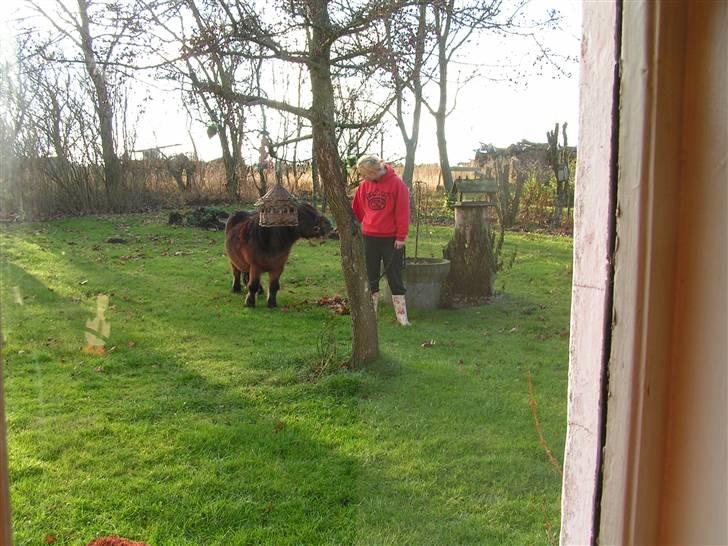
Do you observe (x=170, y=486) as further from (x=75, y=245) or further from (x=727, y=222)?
(x=75, y=245)

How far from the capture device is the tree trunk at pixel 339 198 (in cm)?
387

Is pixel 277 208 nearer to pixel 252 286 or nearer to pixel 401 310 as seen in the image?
pixel 252 286

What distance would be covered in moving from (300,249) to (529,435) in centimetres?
704

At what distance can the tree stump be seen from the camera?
6.69 m

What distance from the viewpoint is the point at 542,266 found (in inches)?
309

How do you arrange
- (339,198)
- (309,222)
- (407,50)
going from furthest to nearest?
1. (309,222)
2. (339,198)
3. (407,50)

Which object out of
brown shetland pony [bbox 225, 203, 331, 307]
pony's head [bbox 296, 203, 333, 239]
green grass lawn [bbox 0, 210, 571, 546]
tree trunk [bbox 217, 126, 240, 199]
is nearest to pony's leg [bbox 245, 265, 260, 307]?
brown shetland pony [bbox 225, 203, 331, 307]

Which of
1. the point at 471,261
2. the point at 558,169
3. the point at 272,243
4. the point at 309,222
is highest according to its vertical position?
the point at 558,169

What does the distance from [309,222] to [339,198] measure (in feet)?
7.83

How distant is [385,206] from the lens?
5594mm

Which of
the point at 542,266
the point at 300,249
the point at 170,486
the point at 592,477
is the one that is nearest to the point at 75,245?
the point at 300,249

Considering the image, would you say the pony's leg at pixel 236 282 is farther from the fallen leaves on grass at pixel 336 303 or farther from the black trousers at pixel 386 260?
the black trousers at pixel 386 260

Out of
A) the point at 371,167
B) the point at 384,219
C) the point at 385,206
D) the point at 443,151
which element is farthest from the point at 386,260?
the point at 443,151

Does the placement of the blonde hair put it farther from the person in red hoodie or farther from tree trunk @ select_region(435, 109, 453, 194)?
tree trunk @ select_region(435, 109, 453, 194)
